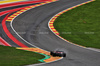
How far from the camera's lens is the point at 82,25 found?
4375 centimetres

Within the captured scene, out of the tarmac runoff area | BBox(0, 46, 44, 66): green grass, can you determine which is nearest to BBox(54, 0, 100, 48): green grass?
the tarmac runoff area

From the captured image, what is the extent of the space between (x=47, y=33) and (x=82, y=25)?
797 centimetres

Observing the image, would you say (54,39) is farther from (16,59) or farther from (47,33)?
(16,59)

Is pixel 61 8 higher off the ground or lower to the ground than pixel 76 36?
higher

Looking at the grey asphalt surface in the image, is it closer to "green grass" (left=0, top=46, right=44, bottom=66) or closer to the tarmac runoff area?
the tarmac runoff area

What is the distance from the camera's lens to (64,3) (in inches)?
2211

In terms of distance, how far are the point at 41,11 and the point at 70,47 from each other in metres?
19.8

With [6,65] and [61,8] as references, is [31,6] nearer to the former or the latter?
[61,8]

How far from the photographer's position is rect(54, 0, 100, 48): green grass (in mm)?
37256

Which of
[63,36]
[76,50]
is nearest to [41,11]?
[63,36]

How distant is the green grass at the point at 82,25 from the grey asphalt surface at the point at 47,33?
2.40m

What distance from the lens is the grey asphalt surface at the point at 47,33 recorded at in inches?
1011

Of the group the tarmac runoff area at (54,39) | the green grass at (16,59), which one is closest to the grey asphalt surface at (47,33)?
the tarmac runoff area at (54,39)

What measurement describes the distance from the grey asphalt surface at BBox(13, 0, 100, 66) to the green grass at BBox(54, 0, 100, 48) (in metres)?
2.40
